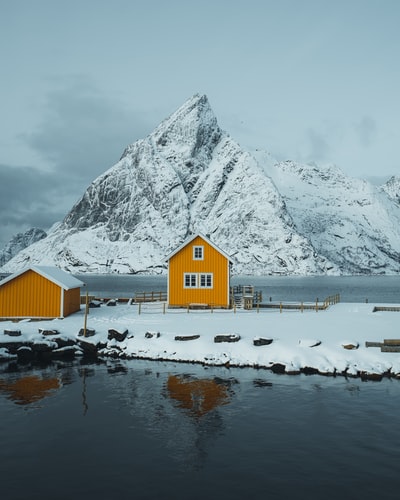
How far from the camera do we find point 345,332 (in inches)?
1141

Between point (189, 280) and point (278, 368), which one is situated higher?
point (189, 280)

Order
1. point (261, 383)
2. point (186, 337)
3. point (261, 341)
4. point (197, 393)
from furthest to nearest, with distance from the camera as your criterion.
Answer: point (186, 337)
point (261, 341)
point (261, 383)
point (197, 393)

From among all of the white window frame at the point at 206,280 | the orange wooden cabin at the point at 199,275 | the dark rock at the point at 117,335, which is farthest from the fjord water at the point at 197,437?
the white window frame at the point at 206,280

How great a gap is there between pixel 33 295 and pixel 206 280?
1575 centimetres

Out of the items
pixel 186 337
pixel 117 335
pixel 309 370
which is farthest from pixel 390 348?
pixel 117 335

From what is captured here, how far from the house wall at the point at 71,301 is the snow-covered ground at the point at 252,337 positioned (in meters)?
0.77

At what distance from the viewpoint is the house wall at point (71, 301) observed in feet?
116

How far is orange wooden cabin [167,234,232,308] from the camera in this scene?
139ft

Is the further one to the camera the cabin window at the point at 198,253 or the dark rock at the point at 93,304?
the dark rock at the point at 93,304

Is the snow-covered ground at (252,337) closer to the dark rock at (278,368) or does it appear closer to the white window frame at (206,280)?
the dark rock at (278,368)

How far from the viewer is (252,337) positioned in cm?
2827

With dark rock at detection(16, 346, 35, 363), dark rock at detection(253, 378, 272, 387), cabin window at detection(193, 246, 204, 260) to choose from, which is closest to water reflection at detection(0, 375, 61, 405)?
dark rock at detection(16, 346, 35, 363)

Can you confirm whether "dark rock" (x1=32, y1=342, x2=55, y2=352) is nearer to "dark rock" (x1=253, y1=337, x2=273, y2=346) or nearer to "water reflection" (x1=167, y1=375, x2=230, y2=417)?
"water reflection" (x1=167, y1=375, x2=230, y2=417)

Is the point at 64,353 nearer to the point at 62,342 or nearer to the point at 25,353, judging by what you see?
the point at 62,342
